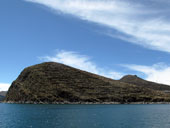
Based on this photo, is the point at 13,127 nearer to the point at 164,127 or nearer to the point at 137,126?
the point at 137,126

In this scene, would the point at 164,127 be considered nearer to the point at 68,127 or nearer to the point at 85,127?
the point at 85,127

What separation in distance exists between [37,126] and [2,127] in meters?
10.0

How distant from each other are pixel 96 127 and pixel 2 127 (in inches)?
1061

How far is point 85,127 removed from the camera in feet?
192

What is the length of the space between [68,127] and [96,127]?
777cm

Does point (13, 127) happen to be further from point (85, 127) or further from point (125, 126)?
point (125, 126)

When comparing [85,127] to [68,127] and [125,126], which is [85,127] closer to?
[68,127]

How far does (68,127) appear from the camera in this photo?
58.7 metres

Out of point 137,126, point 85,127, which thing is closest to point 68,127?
point 85,127

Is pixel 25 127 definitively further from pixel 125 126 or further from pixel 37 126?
pixel 125 126

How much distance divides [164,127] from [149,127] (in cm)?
420

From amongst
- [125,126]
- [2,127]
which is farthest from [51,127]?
[125,126]

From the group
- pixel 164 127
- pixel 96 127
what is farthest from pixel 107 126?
pixel 164 127

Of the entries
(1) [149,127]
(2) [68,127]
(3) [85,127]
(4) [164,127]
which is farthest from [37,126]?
(4) [164,127]
